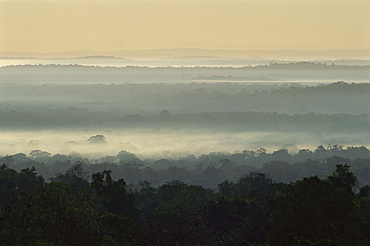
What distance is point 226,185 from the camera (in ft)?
395

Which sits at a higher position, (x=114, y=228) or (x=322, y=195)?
(x=322, y=195)

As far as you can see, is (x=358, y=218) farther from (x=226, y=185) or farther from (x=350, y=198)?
(x=226, y=185)

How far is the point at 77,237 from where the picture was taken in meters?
45.4

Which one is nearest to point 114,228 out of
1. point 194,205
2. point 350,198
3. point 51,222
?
point 51,222

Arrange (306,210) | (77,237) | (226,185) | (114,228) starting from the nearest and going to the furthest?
(77,237), (306,210), (114,228), (226,185)

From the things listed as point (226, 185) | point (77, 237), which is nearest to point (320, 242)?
point (77, 237)

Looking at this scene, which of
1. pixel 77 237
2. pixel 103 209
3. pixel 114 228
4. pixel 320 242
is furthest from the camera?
pixel 103 209

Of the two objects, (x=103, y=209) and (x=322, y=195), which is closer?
(x=322, y=195)

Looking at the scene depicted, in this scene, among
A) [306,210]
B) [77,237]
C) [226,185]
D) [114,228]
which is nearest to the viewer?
[77,237]

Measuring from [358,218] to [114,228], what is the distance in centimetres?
2195

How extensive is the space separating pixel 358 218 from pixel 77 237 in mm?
23706

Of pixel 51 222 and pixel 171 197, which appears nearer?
pixel 51 222

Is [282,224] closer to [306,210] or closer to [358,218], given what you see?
[306,210]

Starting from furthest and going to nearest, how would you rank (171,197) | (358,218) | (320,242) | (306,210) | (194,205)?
(171,197) < (194,205) < (358,218) < (306,210) < (320,242)
